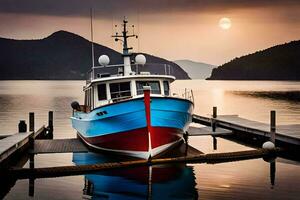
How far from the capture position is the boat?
68.7ft

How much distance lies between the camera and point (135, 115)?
20969mm

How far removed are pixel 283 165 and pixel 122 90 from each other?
28.5ft

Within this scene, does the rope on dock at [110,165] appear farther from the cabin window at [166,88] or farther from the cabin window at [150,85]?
the cabin window at [166,88]

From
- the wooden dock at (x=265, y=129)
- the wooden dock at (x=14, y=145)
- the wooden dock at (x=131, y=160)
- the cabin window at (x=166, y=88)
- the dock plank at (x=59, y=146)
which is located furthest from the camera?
the wooden dock at (x=265, y=129)

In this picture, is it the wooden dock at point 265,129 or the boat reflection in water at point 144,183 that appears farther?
the wooden dock at point 265,129

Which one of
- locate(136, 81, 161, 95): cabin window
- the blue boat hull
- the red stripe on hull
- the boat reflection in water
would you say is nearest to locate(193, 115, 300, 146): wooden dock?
the blue boat hull

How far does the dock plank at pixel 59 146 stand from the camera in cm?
2447

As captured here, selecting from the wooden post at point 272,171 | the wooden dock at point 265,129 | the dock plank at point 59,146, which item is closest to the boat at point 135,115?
the dock plank at point 59,146

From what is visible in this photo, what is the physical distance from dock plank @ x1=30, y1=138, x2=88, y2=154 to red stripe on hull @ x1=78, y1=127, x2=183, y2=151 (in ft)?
8.52

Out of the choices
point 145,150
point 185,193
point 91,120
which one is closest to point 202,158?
point 145,150

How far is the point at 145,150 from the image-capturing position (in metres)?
21.1

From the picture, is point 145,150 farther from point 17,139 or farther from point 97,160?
point 17,139

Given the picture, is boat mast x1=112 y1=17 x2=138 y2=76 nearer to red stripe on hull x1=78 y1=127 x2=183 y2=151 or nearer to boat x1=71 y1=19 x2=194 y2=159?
boat x1=71 y1=19 x2=194 y2=159

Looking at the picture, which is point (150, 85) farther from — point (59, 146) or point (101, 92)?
point (59, 146)
